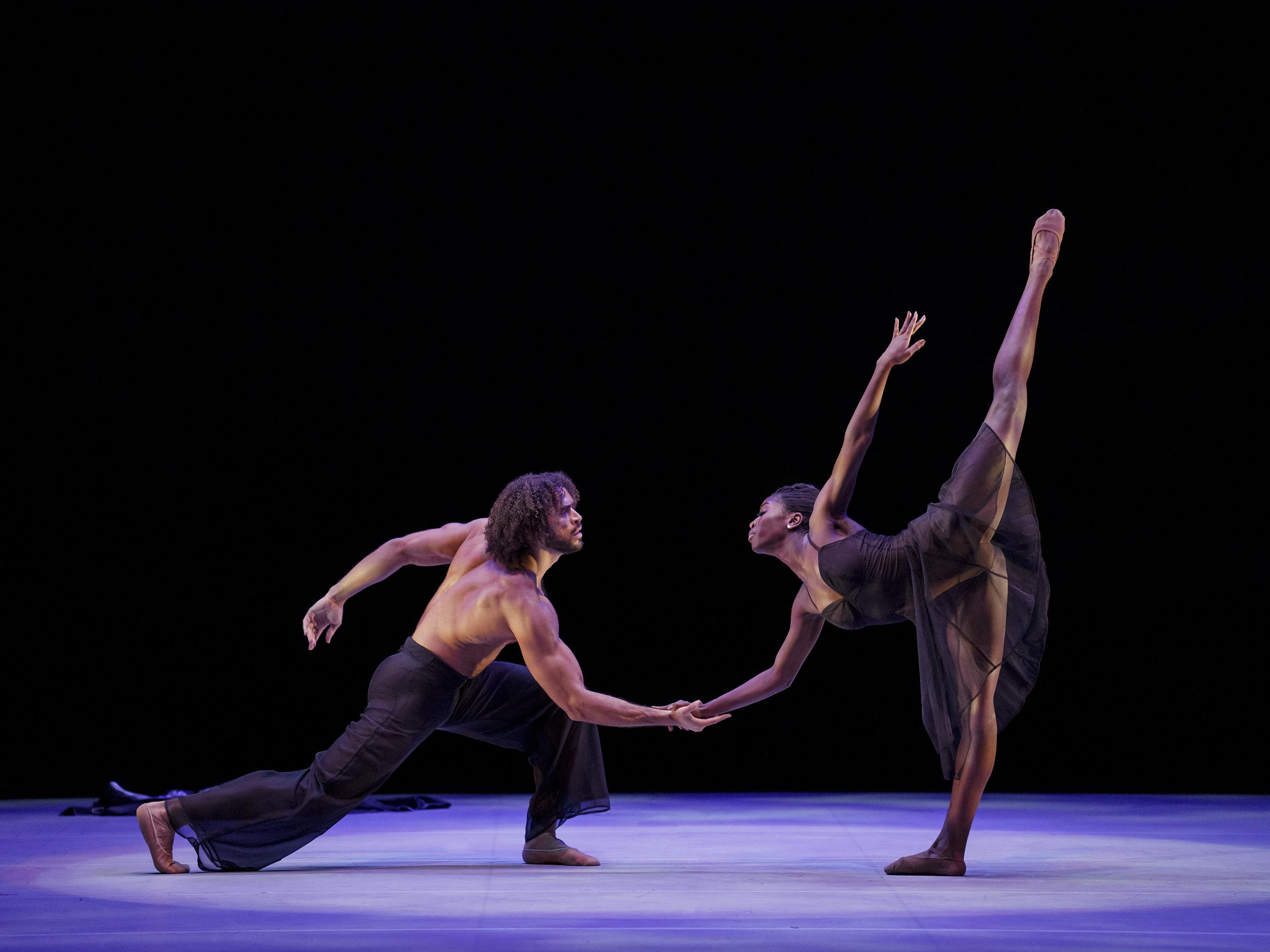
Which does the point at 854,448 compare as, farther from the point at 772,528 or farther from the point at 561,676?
the point at 561,676

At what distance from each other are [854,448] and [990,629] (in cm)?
54

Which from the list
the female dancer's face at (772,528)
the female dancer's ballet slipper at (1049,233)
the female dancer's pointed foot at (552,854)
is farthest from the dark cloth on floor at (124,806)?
the female dancer's ballet slipper at (1049,233)

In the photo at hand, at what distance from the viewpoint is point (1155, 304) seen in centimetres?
557

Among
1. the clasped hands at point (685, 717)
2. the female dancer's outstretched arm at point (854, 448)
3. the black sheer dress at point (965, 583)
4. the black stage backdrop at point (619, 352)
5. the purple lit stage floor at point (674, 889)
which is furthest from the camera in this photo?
the black stage backdrop at point (619, 352)

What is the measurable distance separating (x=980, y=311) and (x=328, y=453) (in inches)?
110

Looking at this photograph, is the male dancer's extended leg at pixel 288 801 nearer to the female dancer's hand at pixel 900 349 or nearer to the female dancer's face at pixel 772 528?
the female dancer's face at pixel 772 528

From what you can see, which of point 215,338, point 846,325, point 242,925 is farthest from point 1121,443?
point 242,925

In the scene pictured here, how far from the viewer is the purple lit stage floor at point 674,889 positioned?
7.41 ft

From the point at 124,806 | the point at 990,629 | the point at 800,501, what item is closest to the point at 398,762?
the point at 800,501

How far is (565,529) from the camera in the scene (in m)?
3.34

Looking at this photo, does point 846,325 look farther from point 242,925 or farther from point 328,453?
point 242,925

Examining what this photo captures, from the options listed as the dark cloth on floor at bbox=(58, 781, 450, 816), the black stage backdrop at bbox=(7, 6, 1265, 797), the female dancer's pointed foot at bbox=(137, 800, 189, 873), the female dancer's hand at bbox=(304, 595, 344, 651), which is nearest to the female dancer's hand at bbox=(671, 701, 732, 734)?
the female dancer's hand at bbox=(304, 595, 344, 651)

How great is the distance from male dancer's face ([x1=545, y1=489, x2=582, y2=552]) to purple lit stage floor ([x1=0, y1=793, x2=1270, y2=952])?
0.78 metres

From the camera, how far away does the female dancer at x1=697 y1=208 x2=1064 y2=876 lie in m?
3.16
